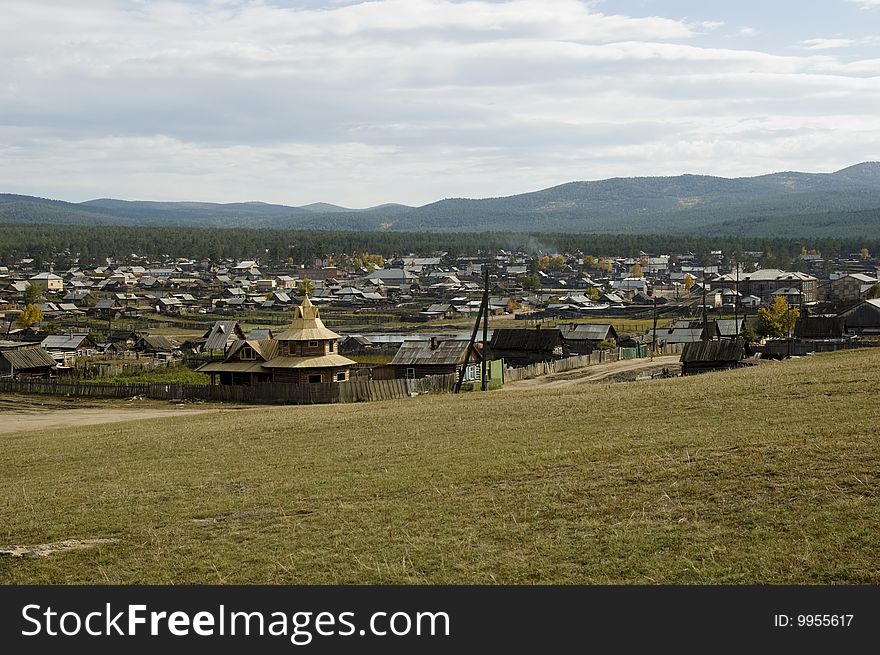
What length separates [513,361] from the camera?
71.4 metres

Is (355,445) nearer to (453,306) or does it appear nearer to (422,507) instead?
(422,507)

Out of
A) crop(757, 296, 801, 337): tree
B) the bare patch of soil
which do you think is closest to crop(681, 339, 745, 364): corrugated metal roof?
crop(757, 296, 801, 337): tree

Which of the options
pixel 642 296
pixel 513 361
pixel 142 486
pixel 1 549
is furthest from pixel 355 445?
pixel 642 296

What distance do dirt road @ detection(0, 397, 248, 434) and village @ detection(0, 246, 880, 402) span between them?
8.91 ft

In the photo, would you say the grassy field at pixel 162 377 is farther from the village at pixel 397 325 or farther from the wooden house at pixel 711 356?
the wooden house at pixel 711 356

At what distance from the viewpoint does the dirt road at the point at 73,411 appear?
41.7m

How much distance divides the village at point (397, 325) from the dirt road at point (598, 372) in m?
1.29

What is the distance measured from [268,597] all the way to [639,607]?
3.59m

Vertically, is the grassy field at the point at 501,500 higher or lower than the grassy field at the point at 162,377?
higher

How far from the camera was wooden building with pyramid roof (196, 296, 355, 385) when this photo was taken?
54188 millimetres

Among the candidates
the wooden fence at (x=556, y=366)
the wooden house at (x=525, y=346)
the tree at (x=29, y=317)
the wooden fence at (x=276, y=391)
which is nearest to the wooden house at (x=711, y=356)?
the wooden fence at (x=556, y=366)

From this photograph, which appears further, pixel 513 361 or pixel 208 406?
pixel 513 361

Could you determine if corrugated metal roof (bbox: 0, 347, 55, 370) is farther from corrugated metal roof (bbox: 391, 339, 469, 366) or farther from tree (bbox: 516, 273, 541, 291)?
tree (bbox: 516, 273, 541, 291)

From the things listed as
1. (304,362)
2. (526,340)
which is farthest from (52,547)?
(526,340)
